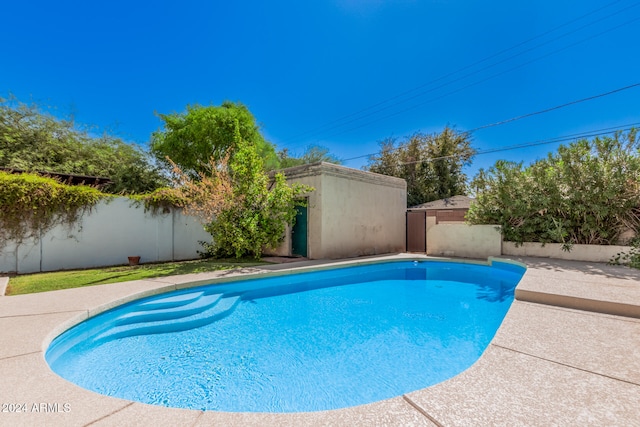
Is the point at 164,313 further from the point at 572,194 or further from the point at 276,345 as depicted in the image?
the point at 572,194

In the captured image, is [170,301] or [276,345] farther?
[170,301]

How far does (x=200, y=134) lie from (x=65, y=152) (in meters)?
7.50

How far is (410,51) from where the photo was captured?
14109mm

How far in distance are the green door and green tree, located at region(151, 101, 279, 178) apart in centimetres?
794

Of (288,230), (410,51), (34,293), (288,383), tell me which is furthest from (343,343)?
(410,51)

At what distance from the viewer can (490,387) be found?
2135 millimetres

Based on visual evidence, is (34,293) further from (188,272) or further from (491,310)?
(491,310)

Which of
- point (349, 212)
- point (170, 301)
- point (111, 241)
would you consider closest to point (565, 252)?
point (349, 212)

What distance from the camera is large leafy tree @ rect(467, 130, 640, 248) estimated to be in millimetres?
8305

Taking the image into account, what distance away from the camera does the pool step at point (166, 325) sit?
4.04 meters

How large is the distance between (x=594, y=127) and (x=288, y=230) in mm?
15510

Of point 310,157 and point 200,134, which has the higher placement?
point 310,157

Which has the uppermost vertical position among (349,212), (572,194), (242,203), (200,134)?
(200,134)

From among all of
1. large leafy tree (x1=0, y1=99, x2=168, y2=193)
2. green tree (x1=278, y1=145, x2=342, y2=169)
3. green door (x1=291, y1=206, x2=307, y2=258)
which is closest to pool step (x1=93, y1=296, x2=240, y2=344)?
green door (x1=291, y1=206, x2=307, y2=258)
